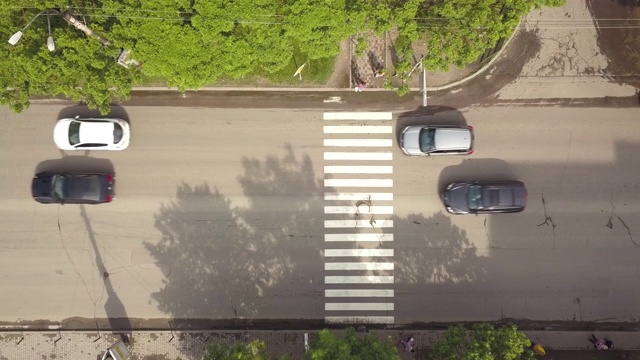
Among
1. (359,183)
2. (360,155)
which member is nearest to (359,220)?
(359,183)

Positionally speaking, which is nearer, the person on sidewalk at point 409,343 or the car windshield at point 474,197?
the car windshield at point 474,197

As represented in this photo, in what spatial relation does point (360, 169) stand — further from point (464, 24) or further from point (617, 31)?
point (617, 31)

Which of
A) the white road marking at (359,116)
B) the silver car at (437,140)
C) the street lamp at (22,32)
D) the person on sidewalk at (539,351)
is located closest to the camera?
the street lamp at (22,32)

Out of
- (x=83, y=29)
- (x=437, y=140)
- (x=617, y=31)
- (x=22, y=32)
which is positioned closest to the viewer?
(x=22, y=32)

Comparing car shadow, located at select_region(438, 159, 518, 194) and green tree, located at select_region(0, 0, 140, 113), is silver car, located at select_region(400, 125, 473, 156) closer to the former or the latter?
car shadow, located at select_region(438, 159, 518, 194)

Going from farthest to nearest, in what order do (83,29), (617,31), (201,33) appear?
1. (617,31)
2. (83,29)
3. (201,33)

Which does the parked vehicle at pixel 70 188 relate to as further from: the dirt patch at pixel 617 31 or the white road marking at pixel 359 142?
the dirt patch at pixel 617 31

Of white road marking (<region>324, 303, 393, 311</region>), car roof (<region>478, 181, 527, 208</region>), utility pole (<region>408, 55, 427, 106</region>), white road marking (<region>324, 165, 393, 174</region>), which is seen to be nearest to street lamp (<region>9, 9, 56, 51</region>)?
white road marking (<region>324, 165, 393, 174</region>)

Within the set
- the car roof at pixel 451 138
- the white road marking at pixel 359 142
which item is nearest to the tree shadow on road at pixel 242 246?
the white road marking at pixel 359 142
